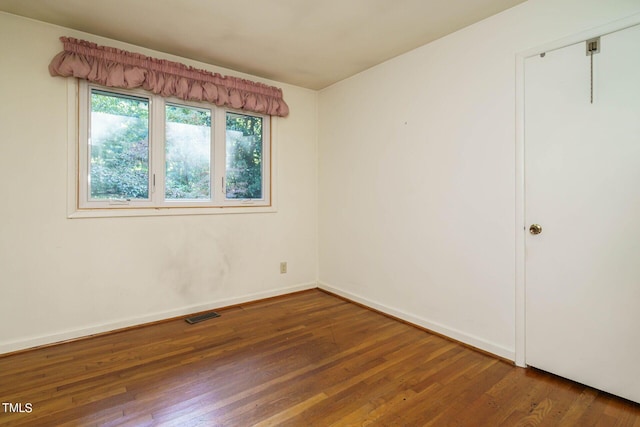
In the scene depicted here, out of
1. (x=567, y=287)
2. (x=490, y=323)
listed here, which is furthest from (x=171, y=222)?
(x=567, y=287)

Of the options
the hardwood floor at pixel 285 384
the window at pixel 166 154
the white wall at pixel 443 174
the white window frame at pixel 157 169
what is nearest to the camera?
Result: the hardwood floor at pixel 285 384

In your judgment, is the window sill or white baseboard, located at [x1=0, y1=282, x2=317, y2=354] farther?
the window sill

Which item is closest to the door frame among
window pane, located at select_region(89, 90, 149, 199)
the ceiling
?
the ceiling

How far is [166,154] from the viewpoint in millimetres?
2939

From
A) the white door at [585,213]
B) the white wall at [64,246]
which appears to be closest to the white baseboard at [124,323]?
→ the white wall at [64,246]

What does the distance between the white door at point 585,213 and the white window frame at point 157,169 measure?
98.1 inches

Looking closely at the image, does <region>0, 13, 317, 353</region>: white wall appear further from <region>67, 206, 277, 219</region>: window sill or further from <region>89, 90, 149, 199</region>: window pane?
<region>89, 90, 149, 199</region>: window pane

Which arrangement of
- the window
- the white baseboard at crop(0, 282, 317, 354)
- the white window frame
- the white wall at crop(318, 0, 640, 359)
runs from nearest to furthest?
1. the white wall at crop(318, 0, 640, 359)
2. the white baseboard at crop(0, 282, 317, 354)
3. the white window frame
4. the window

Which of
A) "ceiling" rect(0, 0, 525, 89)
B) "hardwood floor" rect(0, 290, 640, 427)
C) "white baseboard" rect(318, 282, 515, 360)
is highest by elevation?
"ceiling" rect(0, 0, 525, 89)

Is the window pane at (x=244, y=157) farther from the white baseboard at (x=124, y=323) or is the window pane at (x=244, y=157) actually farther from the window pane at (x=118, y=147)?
the white baseboard at (x=124, y=323)

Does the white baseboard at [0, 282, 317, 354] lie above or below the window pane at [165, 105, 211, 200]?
below

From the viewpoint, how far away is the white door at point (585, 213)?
5.69 ft

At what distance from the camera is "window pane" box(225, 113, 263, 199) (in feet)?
11.0

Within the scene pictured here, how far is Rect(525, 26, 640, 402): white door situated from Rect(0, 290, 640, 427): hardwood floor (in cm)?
21
